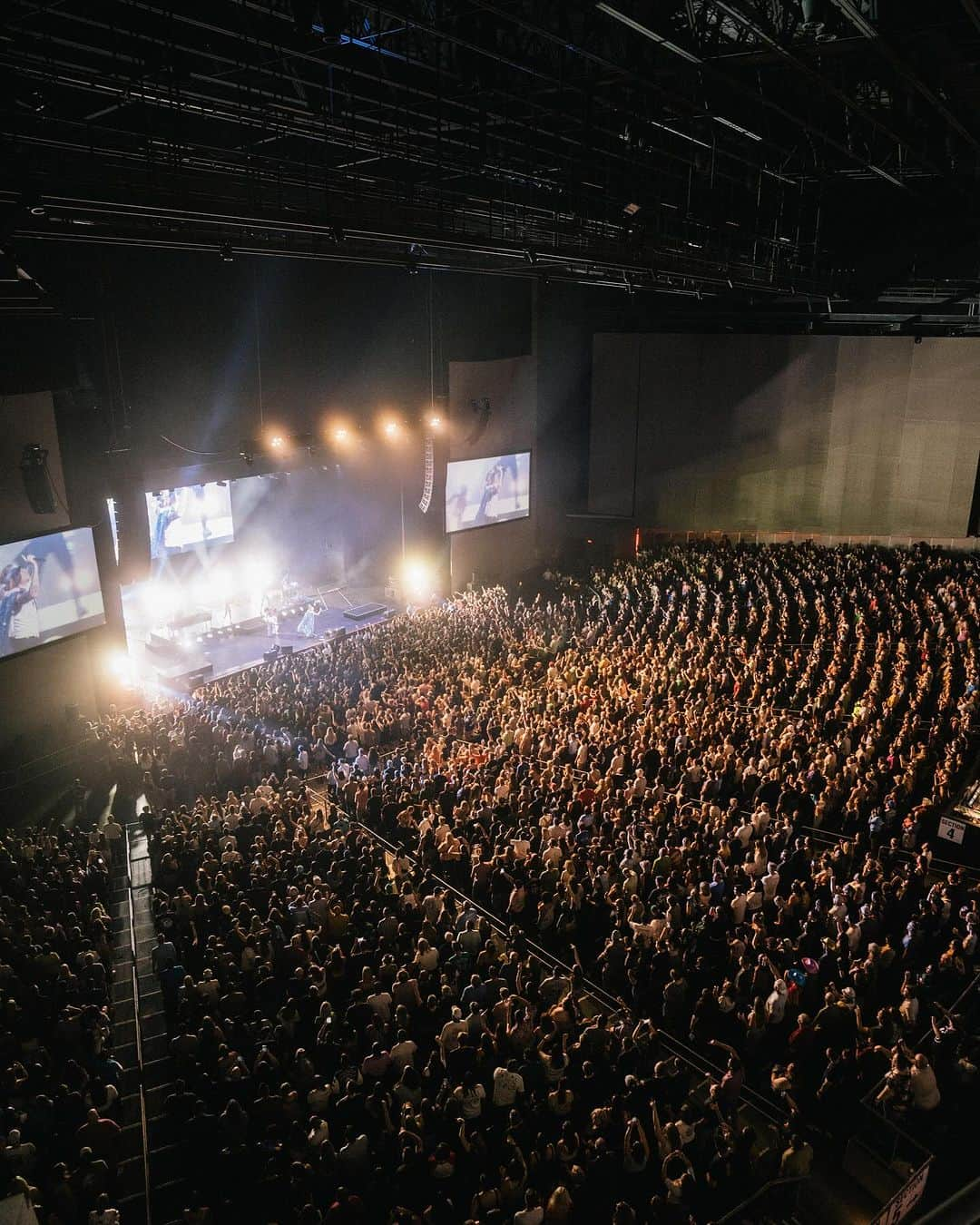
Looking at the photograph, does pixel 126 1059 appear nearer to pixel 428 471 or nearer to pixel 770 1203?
pixel 770 1203

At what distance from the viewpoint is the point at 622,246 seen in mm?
12758

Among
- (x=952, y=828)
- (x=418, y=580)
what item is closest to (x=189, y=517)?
(x=418, y=580)

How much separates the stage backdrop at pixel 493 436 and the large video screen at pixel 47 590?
910 cm

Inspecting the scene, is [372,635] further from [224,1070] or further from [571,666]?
[224,1070]

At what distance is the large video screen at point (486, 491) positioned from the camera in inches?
894

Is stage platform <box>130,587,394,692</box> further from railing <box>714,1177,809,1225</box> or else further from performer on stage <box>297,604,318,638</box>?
railing <box>714,1177,809,1225</box>

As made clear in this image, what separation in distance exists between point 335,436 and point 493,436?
5.54 metres

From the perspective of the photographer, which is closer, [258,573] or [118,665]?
[118,665]

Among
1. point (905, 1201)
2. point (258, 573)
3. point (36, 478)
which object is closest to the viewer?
point (905, 1201)

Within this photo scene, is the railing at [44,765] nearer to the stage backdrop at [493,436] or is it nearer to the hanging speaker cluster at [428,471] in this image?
the hanging speaker cluster at [428,471]

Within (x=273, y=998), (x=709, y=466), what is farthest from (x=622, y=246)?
(x=709, y=466)

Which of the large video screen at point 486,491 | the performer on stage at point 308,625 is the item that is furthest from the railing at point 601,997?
the large video screen at point 486,491

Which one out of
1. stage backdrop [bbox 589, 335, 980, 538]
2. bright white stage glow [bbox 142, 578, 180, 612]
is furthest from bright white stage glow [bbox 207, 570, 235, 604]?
stage backdrop [bbox 589, 335, 980, 538]

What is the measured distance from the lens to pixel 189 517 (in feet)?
68.5
